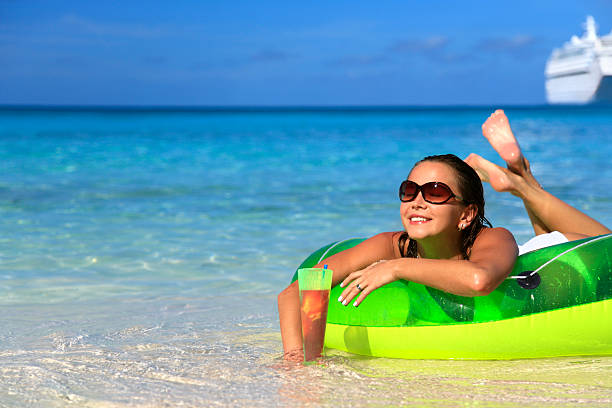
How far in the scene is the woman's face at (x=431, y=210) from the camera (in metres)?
2.98

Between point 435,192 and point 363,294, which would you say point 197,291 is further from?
point 435,192

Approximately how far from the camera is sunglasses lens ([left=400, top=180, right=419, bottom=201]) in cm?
299

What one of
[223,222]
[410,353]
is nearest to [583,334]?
[410,353]

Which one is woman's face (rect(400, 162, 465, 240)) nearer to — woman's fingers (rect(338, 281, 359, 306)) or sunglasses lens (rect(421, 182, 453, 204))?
sunglasses lens (rect(421, 182, 453, 204))

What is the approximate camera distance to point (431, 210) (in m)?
2.97

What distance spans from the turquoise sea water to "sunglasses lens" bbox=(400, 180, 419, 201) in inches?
27.4

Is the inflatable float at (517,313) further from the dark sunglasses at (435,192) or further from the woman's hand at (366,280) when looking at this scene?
the dark sunglasses at (435,192)

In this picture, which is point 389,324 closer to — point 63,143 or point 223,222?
point 223,222

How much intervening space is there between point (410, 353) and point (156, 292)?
2.10 metres

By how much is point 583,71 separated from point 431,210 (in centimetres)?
7070

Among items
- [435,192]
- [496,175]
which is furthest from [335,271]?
[496,175]

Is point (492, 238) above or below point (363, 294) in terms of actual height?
above

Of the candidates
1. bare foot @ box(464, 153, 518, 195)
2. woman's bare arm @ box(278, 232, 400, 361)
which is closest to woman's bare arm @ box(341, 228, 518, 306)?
woman's bare arm @ box(278, 232, 400, 361)

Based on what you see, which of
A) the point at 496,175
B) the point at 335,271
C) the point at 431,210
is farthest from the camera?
the point at 496,175
